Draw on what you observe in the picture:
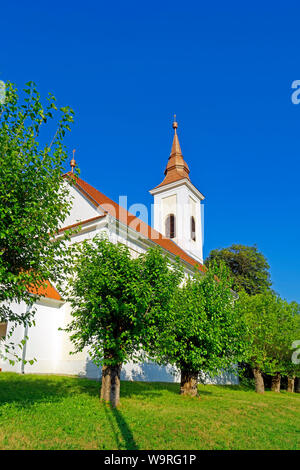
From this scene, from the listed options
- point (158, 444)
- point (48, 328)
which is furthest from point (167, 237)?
point (158, 444)

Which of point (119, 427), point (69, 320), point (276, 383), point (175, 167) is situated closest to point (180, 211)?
point (175, 167)

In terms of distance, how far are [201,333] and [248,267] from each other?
31440 mm

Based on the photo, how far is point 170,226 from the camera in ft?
129

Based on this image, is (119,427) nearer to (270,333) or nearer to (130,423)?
(130,423)

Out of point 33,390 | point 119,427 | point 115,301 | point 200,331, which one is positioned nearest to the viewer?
point 119,427

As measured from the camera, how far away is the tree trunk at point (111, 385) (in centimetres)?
1114

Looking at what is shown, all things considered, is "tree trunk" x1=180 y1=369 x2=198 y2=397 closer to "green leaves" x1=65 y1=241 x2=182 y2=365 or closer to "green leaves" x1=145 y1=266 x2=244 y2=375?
"green leaves" x1=145 y1=266 x2=244 y2=375

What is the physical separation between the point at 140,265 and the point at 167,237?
26986mm

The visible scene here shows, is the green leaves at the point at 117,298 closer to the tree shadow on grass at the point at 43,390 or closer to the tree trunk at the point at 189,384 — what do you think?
the tree shadow on grass at the point at 43,390

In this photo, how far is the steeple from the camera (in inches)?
1619

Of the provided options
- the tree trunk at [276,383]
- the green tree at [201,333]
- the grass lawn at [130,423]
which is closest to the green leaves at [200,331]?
the green tree at [201,333]

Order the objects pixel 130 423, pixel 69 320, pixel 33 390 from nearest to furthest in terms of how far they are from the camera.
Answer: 1. pixel 130 423
2. pixel 33 390
3. pixel 69 320

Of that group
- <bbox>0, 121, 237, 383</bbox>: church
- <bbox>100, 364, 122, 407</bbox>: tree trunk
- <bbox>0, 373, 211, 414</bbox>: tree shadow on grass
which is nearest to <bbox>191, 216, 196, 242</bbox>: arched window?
<bbox>0, 121, 237, 383</bbox>: church

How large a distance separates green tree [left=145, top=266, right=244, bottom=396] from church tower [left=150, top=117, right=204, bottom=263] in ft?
68.7
